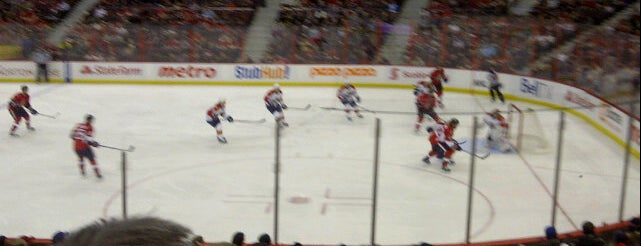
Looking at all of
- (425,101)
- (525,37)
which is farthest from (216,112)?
(525,37)

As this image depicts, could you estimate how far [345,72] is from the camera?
1961 centimetres

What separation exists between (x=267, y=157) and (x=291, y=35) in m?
8.24

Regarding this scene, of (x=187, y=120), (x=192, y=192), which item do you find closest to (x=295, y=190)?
(x=192, y=192)

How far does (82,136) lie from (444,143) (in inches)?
197

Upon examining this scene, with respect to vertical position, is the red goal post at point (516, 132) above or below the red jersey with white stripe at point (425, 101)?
below

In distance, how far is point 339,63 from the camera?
63.8 ft

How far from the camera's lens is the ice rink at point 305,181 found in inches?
338

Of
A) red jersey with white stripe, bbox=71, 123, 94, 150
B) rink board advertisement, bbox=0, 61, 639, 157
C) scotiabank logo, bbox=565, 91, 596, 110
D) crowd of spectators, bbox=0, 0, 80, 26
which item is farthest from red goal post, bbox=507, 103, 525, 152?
crowd of spectators, bbox=0, 0, 80, 26

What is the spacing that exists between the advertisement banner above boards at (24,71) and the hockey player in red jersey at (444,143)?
1133cm

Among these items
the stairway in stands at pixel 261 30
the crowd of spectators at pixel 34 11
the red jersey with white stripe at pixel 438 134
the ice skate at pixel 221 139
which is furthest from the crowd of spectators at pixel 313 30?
the red jersey with white stripe at pixel 438 134

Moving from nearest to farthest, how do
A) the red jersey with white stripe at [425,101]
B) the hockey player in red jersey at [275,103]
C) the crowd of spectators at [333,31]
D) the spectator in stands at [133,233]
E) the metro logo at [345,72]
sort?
1. the spectator in stands at [133,233]
2. the red jersey with white stripe at [425,101]
3. the hockey player in red jersey at [275,103]
4. the crowd of spectators at [333,31]
5. the metro logo at [345,72]

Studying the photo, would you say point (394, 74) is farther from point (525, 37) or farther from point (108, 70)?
point (108, 70)

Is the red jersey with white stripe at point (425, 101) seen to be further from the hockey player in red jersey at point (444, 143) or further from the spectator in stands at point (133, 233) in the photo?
the spectator in stands at point (133, 233)

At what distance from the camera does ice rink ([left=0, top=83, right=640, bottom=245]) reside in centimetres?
858
